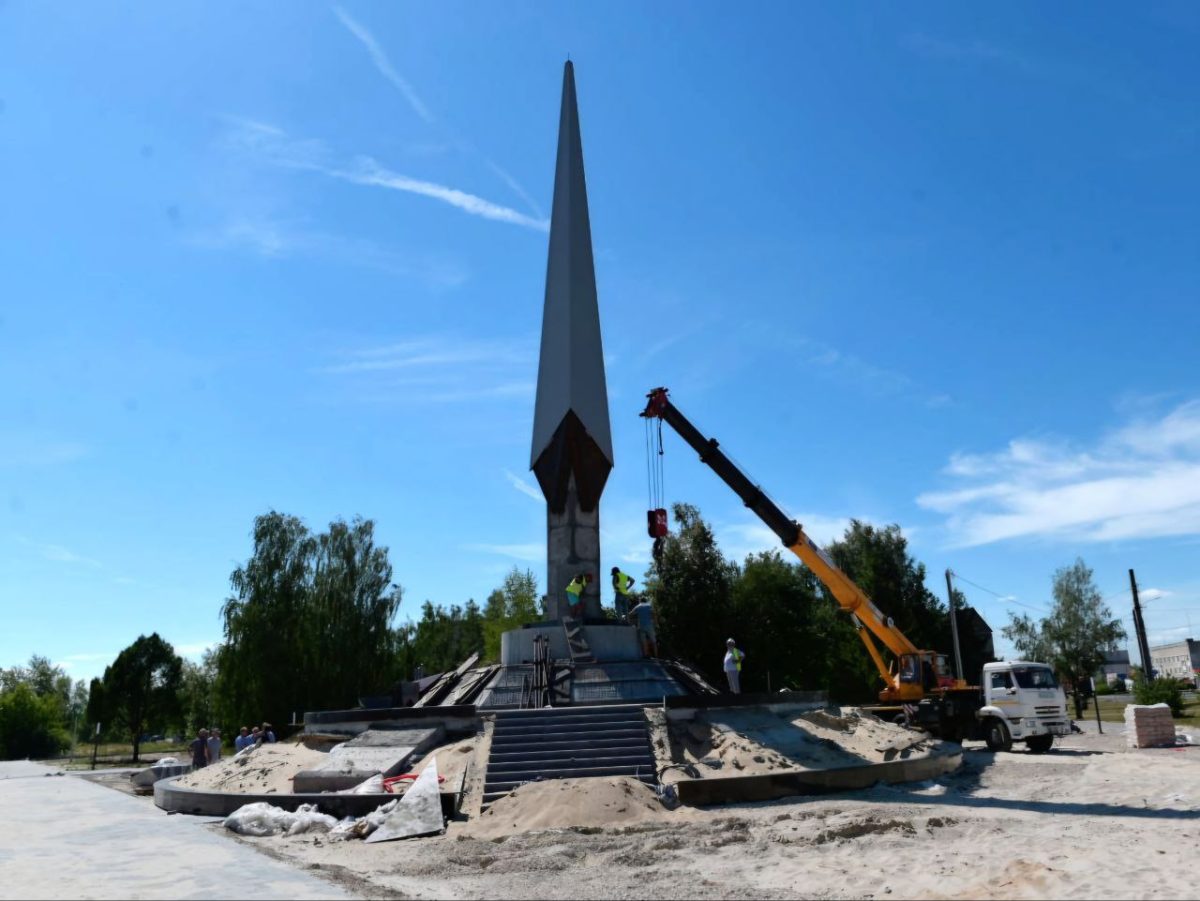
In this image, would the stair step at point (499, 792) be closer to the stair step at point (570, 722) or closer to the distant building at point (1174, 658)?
the stair step at point (570, 722)

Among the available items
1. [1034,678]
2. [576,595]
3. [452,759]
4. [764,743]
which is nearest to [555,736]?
[452,759]

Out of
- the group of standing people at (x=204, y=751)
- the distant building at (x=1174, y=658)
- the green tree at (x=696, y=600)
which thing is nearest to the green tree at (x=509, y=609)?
the green tree at (x=696, y=600)

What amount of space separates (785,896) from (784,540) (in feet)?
51.9

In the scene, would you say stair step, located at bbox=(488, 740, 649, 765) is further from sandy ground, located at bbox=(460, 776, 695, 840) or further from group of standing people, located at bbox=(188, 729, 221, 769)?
group of standing people, located at bbox=(188, 729, 221, 769)

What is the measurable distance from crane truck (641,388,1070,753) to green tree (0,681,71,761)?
164 ft

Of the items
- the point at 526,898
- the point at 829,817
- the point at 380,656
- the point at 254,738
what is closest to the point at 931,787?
the point at 829,817

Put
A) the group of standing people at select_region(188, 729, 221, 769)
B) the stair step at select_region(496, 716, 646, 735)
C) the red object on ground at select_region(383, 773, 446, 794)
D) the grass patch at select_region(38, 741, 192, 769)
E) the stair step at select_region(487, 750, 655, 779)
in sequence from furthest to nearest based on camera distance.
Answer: the grass patch at select_region(38, 741, 192, 769) < the group of standing people at select_region(188, 729, 221, 769) < the stair step at select_region(496, 716, 646, 735) < the stair step at select_region(487, 750, 655, 779) < the red object on ground at select_region(383, 773, 446, 794)

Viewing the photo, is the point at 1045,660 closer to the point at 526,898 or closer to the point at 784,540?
the point at 784,540

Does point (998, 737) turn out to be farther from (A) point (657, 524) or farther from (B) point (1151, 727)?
(A) point (657, 524)

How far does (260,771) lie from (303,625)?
23141 millimetres

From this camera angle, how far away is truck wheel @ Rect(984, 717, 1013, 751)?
22609 millimetres

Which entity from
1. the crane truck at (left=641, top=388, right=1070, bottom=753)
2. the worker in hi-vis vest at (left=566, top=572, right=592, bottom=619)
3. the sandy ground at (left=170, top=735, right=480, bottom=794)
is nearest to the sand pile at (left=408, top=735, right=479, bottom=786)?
the sandy ground at (left=170, top=735, right=480, bottom=794)

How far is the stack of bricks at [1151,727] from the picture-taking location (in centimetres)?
2316

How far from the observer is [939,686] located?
24625mm
